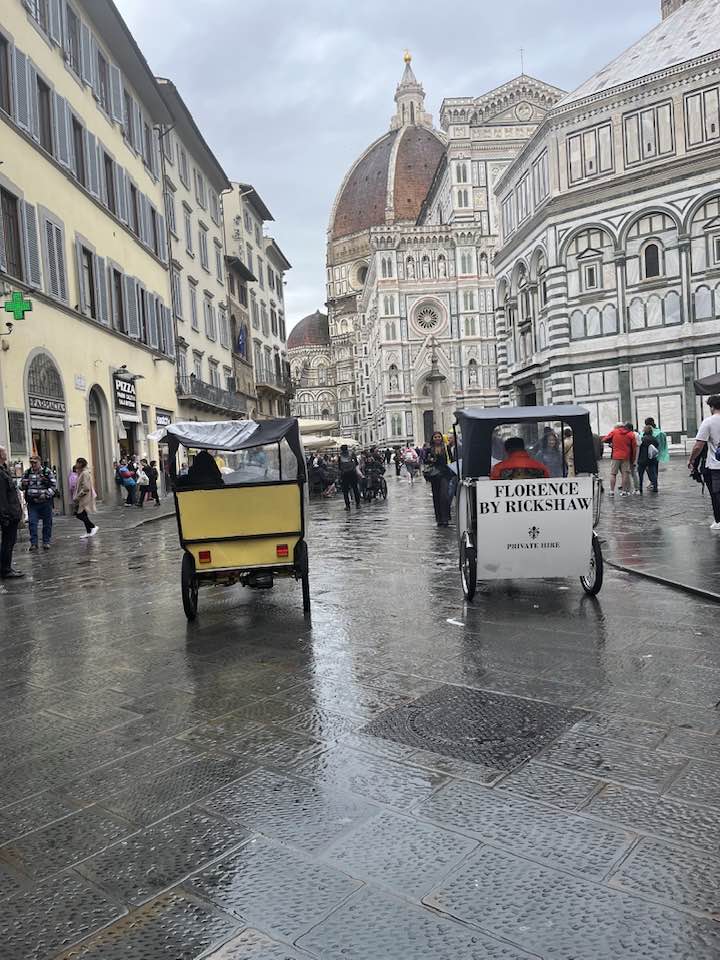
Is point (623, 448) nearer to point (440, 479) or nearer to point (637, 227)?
point (440, 479)

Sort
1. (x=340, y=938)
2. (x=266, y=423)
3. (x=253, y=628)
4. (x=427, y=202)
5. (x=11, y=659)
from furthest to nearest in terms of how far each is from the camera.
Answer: (x=427, y=202) < (x=266, y=423) < (x=253, y=628) < (x=11, y=659) < (x=340, y=938)

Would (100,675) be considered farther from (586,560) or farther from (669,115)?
(669,115)

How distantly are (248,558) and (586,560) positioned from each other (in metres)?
2.93

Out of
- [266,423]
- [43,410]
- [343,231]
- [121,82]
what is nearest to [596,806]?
[266,423]

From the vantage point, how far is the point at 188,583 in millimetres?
6957

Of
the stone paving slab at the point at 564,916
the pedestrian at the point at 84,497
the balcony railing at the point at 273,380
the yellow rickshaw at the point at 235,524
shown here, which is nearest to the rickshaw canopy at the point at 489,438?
the yellow rickshaw at the point at 235,524

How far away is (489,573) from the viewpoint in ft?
22.7

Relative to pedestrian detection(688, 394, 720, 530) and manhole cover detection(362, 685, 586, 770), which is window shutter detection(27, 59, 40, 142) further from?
manhole cover detection(362, 685, 586, 770)

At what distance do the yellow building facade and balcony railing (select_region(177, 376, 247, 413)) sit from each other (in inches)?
84.5

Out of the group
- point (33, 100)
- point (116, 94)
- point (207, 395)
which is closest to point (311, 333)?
point (207, 395)

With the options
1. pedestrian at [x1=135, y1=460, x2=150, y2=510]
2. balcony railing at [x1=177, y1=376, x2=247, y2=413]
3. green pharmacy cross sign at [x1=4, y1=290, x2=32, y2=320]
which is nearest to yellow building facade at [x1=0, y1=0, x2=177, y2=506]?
green pharmacy cross sign at [x1=4, y1=290, x2=32, y2=320]

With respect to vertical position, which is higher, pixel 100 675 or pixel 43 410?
pixel 43 410

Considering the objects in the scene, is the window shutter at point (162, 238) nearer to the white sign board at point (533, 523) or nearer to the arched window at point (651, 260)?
the arched window at point (651, 260)

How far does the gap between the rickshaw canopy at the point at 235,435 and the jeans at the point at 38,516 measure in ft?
23.6
